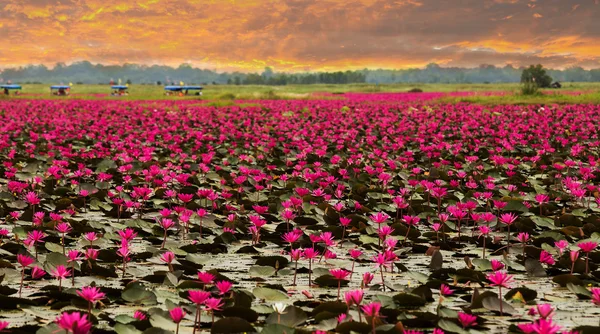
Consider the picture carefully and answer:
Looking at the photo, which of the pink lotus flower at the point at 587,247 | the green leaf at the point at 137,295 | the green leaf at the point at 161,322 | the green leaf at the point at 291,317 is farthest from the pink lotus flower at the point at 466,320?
the green leaf at the point at 137,295

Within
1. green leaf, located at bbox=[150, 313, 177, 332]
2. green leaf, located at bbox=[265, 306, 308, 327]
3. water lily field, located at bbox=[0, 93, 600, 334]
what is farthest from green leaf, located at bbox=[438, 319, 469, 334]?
green leaf, located at bbox=[150, 313, 177, 332]

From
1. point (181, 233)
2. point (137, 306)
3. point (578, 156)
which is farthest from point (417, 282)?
point (578, 156)

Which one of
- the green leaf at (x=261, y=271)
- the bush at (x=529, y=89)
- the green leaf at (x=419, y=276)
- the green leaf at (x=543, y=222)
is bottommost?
the green leaf at (x=261, y=271)

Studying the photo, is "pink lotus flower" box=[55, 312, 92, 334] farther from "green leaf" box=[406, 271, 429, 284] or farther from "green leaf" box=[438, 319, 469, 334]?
"green leaf" box=[406, 271, 429, 284]

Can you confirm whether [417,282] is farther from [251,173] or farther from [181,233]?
[251,173]

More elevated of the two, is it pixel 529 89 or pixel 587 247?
pixel 529 89

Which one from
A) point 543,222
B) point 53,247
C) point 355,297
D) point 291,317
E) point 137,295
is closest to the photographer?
point 355,297

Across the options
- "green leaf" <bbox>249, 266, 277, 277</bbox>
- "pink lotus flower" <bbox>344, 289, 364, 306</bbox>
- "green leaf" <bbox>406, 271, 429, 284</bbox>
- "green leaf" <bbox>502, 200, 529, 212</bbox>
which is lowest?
"green leaf" <bbox>249, 266, 277, 277</bbox>

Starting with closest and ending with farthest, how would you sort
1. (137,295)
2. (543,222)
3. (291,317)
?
(291,317) < (137,295) < (543,222)

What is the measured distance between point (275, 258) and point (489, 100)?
23517 mm

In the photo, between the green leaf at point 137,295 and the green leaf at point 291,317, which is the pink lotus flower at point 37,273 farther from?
the green leaf at point 291,317

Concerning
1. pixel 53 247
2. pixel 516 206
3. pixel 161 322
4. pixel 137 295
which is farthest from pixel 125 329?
pixel 516 206

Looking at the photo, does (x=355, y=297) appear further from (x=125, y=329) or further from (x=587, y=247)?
(x=587, y=247)

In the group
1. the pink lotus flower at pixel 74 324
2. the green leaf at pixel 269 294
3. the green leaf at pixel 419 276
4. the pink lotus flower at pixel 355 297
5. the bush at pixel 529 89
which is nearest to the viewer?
the pink lotus flower at pixel 74 324
